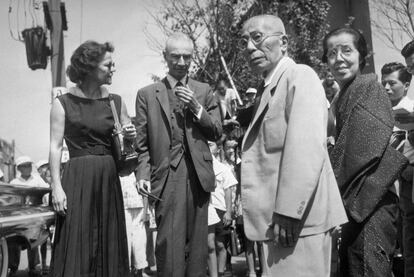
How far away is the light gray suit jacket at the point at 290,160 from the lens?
102 inches

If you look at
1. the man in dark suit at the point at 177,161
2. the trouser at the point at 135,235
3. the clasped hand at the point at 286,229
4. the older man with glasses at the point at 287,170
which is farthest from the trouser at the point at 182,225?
the trouser at the point at 135,235

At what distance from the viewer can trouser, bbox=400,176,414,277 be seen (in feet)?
13.4

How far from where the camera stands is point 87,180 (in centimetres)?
437

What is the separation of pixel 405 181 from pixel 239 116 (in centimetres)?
194

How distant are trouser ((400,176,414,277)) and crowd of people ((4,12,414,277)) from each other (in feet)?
0.04

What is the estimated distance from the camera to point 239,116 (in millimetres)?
3199

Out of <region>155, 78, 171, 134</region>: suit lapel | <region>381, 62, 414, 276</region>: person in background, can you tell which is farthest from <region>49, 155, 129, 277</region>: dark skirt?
<region>381, 62, 414, 276</region>: person in background

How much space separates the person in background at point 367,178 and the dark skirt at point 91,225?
1.89m

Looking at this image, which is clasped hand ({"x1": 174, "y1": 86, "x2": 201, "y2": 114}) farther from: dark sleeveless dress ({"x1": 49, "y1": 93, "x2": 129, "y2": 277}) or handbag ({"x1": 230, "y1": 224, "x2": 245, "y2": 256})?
handbag ({"x1": 230, "y1": 224, "x2": 245, "y2": 256})

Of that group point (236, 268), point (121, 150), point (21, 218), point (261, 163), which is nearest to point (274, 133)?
point (261, 163)

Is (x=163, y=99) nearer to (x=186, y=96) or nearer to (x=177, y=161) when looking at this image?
(x=186, y=96)

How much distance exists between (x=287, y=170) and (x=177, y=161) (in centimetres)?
175

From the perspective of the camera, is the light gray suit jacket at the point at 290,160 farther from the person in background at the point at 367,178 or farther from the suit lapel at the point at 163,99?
the suit lapel at the point at 163,99

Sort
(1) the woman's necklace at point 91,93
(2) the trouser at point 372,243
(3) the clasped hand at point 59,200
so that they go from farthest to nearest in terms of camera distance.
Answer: (1) the woman's necklace at point 91,93 → (3) the clasped hand at point 59,200 → (2) the trouser at point 372,243
